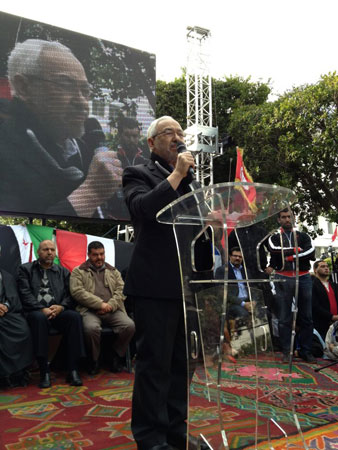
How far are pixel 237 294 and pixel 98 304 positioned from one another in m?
3.08

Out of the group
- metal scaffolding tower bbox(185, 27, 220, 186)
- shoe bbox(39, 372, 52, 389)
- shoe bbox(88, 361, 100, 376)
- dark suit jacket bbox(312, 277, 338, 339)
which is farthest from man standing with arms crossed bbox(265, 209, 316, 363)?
metal scaffolding tower bbox(185, 27, 220, 186)

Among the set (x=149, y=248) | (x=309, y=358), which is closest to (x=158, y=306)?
(x=149, y=248)

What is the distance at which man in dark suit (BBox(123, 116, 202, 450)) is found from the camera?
6.42ft

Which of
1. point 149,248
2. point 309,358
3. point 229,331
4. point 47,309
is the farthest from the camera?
point 309,358

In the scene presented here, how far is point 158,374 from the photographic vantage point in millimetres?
1995

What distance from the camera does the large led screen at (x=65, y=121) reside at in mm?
6133

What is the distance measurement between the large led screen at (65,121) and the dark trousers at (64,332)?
2.10m

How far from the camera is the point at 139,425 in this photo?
78.4 inches

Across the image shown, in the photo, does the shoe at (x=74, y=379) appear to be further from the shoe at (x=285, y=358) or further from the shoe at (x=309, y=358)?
the shoe at (x=285, y=358)

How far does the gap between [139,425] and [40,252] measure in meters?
3.08

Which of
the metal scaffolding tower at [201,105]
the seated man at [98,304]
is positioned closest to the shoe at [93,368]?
the seated man at [98,304]

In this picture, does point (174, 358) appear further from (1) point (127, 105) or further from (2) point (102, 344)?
(1) point (127, 105)

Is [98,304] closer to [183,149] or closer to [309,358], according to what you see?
[309,358]

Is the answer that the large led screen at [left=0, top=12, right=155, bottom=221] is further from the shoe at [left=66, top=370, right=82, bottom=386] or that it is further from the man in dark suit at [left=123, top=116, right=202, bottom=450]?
the man in dark suit at [left=123, top=116, right=202, bottom=450]
